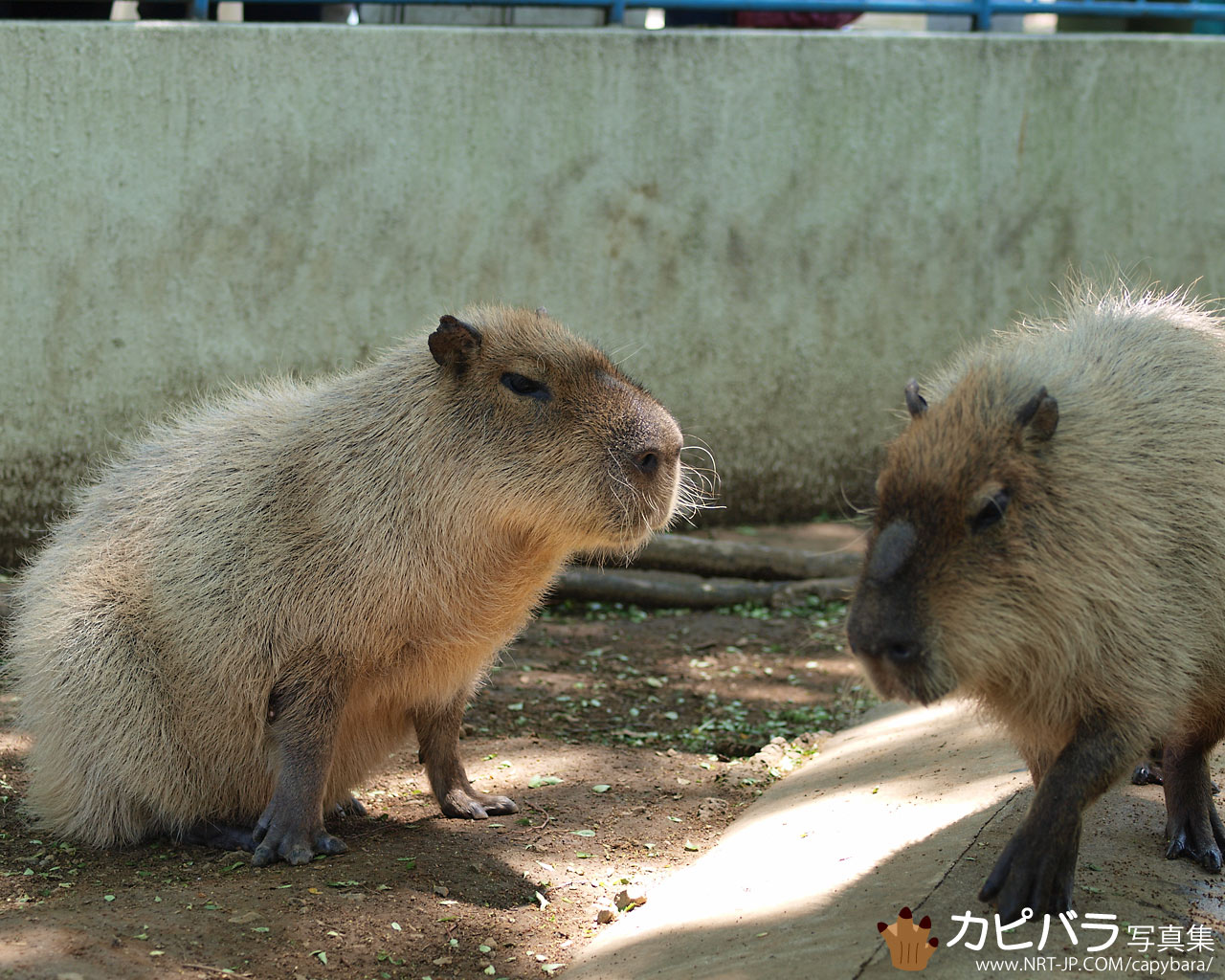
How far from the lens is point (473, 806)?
12.7ft

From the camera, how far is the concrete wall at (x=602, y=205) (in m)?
5.64

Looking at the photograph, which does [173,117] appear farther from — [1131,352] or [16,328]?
[1131,352]

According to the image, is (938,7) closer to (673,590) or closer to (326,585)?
(673,590)

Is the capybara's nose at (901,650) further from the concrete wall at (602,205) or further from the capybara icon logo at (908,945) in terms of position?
the concrete wall at (602,205)

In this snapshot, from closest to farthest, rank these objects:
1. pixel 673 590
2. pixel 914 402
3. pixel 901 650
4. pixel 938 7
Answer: pixel 901 650, pixel 914 402, pixel 673 590, pixel 938 7

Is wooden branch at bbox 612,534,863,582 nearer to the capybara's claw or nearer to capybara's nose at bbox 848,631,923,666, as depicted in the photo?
the capybara's claw

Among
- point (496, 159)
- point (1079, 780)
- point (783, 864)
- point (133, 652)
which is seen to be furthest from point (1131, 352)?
point (496, 159)

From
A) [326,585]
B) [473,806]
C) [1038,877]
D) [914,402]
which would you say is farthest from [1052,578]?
[473,806]

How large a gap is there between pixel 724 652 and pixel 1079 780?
3.09 m

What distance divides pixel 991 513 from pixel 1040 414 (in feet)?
0.79

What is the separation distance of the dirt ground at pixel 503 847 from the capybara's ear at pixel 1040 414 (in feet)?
5.31

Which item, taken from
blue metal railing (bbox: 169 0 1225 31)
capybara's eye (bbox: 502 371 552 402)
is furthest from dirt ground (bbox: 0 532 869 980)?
blue metal railing (bbox: 169 0 1225 31)

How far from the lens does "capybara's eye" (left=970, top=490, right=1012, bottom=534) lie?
8.22ft

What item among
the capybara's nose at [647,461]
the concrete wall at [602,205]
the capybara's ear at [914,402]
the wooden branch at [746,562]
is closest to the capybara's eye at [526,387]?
the capybara's nose at [647,461]
